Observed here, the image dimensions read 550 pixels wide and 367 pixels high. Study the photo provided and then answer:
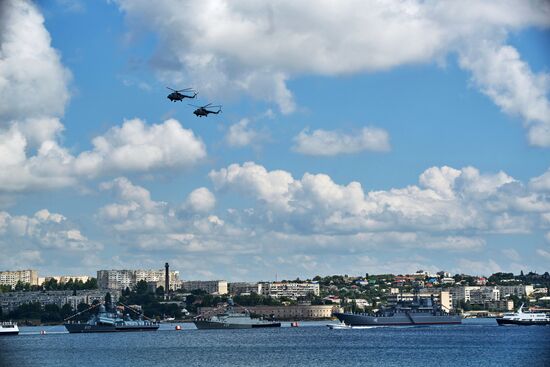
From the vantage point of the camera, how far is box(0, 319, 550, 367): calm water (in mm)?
97075

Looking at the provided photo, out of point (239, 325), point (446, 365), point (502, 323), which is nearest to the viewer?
point (446, 365)

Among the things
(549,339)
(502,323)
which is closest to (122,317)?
(502,323)

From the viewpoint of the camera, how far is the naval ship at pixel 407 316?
615 ft

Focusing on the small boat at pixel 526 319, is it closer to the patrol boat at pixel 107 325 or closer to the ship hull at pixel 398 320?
the ship hull at pixel 398 320

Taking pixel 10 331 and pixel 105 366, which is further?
pixel 10 331

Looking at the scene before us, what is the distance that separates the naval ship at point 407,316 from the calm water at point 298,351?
126 feet

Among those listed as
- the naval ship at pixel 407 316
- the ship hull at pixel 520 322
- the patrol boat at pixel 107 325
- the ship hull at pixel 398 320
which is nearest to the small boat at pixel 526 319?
the ship hull at pixel 520 322

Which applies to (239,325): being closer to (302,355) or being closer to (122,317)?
(122,317)

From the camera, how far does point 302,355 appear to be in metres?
106

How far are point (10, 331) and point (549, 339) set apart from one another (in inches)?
3241

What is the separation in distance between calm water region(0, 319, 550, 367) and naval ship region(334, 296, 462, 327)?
1518 inches

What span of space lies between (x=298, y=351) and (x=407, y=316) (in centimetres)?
7650

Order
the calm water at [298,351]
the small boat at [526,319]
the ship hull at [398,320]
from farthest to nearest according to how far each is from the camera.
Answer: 1. the ship hull at [398,320]
2. the small boat at [526,319]
3. the calm water at [298,351]

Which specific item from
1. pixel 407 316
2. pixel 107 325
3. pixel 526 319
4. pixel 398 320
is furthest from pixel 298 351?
pixel 526 319
